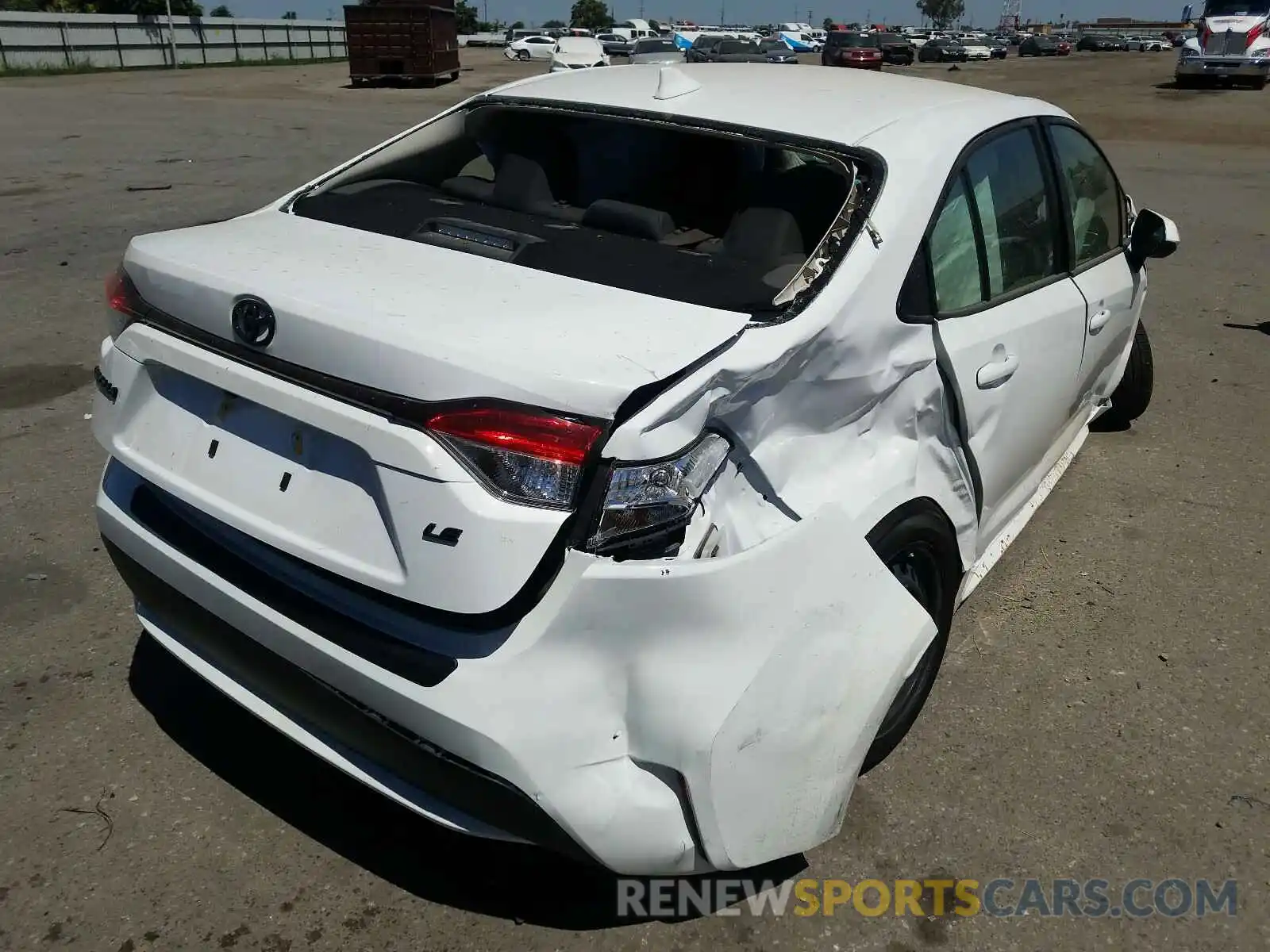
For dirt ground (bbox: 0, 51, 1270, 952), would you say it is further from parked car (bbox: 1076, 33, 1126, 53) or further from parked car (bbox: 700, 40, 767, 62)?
parked car (bbox: 1076, 33, 1126, 53)

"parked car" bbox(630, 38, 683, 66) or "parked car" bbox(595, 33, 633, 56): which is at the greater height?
"parked car" bbox(630, 38, 683, 66)

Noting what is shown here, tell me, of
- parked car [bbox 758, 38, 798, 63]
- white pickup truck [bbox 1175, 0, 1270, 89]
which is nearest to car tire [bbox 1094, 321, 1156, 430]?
white pickup truck [bbox 1175, 0, 1270, 89]

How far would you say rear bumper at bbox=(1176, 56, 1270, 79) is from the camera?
89.2 feet

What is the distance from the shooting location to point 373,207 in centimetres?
279

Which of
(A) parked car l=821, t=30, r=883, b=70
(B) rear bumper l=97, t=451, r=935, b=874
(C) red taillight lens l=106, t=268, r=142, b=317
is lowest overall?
(A) parked car l=821, t=30, r=883, b=70

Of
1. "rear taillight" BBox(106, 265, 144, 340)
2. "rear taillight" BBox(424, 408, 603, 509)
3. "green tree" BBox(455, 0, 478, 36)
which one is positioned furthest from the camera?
"green tree" BBox(455, 0, 478, 36)

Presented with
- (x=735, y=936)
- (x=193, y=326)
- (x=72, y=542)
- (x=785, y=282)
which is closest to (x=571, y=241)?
(x=785, y=282)

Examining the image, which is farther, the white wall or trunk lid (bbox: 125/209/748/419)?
the white wall

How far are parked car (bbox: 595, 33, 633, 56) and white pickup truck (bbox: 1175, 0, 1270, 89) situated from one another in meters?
19.4

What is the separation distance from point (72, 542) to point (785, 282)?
9.06 feet

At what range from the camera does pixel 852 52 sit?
38500 mm

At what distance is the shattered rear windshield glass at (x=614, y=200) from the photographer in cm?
240

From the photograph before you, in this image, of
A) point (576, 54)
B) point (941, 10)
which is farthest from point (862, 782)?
point (941, 10)

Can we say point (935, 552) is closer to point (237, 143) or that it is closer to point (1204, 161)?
point (237, 143)
